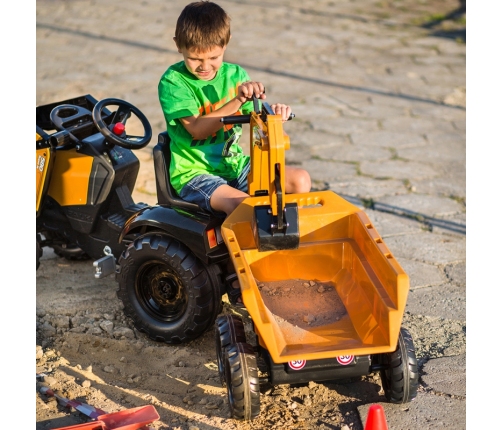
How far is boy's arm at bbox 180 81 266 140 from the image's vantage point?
117 inches

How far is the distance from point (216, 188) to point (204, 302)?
0.48 meters

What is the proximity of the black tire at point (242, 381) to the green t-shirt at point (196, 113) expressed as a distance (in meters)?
0.89

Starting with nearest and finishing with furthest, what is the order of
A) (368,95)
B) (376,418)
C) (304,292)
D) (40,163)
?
(376,418), (304,292), (40,163), (368,95)

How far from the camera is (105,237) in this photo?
3.67 m

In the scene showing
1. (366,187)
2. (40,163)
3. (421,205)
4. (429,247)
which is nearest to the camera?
(40,163)

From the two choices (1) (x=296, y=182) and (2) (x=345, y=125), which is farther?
(2) (x=345, y=125)

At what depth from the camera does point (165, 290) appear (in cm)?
331

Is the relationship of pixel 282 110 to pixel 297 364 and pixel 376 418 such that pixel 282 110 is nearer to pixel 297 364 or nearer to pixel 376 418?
pixel 297 364

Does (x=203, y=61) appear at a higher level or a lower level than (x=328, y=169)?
higher

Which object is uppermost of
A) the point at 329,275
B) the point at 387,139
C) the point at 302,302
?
the point at 387,139

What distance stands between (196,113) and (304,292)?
2.91 feet

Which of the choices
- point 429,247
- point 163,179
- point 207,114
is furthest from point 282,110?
point 429,247

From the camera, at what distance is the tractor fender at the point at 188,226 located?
3068 millimetres

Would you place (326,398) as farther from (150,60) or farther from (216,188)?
(150,60)
